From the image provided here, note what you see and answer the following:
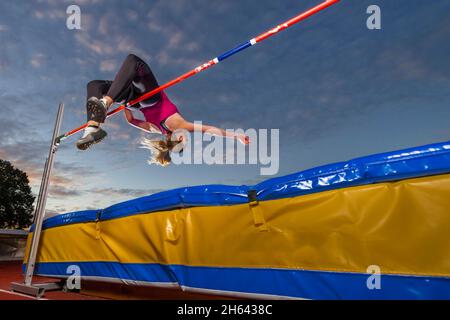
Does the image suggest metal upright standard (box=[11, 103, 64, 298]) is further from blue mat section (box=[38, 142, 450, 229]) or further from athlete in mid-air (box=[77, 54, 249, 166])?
blue mat section (box=[38, 142, 450, 229])

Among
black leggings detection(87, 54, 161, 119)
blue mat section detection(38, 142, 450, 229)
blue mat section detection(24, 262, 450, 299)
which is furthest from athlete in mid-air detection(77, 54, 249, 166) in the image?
blue mat section detection(24, 262, 450, 299)

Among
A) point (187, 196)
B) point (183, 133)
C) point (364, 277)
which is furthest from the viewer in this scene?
point (183, 133)

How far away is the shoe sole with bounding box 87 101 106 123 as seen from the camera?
305 cm

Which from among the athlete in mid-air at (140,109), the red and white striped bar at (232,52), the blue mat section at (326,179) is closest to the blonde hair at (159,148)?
the athlete in mid-air at (140,109)

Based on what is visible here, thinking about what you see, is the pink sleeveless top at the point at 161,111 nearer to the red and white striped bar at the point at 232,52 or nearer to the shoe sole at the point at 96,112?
the red and white striped bar at the point at 232,52

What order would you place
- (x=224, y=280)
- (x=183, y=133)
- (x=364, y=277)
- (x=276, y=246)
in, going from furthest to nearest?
(x=183, y=133) → (x=224, y=280) → (x=276, y=246) → (x=364, y=277)

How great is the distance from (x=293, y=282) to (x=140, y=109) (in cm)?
315

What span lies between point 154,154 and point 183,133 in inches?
21.0

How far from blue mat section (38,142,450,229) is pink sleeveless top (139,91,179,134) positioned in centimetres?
164

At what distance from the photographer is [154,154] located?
13.7 ft

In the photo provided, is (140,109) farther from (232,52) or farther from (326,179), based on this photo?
(326,179)
